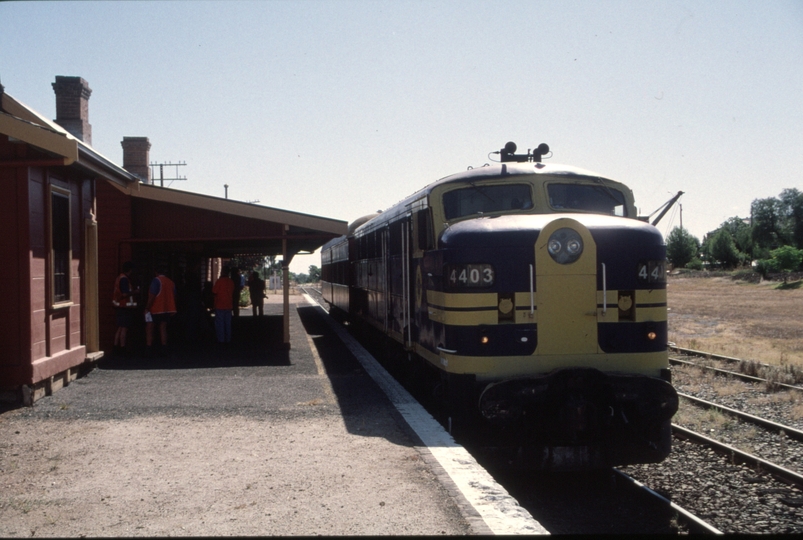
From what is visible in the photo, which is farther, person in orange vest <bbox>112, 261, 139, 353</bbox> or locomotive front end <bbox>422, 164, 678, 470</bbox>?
person in orange vest <bbox>112, 261, 139, 353</bbox>

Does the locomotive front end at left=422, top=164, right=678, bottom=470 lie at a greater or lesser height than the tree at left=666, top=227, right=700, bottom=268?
lesser

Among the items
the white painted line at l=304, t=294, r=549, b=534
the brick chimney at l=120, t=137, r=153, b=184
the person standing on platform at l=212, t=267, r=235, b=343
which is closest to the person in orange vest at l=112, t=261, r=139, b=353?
the person standing on platform at l=212, t=267, r=235, b=343

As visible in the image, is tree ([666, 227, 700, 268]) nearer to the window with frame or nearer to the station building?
the station building

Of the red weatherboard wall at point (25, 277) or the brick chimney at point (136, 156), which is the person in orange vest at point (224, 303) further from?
the brick chimney at point (136, 156)

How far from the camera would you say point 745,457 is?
24.6ft

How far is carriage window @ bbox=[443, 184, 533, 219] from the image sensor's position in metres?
7.52

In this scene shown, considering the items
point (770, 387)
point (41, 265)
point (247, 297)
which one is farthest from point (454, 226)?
point (247, 297)

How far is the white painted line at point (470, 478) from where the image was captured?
445 cm

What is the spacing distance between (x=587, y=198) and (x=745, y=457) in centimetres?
313

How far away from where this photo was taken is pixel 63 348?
924cm

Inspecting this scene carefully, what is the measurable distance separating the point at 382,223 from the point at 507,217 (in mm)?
4180

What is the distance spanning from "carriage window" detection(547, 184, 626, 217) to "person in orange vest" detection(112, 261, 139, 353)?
24.2 ft

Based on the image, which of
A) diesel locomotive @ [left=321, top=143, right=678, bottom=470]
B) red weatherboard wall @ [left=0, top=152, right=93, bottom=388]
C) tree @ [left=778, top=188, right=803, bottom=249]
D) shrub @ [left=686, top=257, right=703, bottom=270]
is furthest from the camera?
shrub @ [left=686, top=257, right=703, bottom=270]

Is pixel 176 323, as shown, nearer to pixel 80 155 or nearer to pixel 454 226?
pixel 80 155
